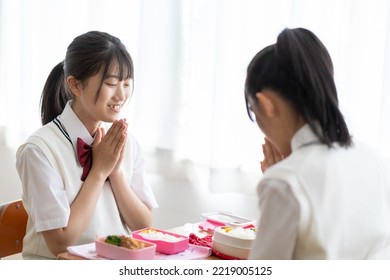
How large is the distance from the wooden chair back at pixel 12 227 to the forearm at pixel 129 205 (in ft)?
0.95

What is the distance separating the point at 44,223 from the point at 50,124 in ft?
1.01

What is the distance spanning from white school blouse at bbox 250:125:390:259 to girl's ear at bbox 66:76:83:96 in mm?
814

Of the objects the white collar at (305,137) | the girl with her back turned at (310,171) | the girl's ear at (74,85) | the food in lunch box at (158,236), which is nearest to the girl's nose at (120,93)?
the girl's ear at (74,85)

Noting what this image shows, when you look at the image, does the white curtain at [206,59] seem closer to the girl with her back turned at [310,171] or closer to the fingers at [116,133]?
the fingers at [116,133]

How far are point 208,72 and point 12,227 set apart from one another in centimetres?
100

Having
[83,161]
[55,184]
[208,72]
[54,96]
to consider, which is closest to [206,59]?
[208,72]

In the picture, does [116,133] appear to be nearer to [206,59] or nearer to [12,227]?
[12,227]

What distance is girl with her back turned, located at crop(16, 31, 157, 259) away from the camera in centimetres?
155

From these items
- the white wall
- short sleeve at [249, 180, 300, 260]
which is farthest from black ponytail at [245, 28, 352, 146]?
the white wall

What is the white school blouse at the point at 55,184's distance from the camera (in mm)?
1534

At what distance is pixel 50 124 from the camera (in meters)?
1.68

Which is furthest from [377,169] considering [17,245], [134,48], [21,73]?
[21,73]

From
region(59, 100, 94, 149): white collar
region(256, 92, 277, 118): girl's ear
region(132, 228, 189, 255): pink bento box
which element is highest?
region(256, 92, 277, 118): girl's ear

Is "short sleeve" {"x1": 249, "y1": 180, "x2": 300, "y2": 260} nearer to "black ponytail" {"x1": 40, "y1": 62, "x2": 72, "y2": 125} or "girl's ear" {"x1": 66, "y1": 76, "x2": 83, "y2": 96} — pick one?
"girl's ear" {"x1": 66, "y1": 76, "x2": 83, "y2": 96}
